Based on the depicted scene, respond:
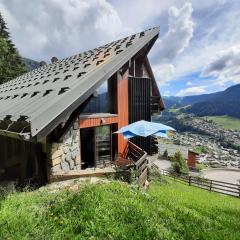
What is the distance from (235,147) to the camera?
162625 mm

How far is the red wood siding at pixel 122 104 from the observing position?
13.7m

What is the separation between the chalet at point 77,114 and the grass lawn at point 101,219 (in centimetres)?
189

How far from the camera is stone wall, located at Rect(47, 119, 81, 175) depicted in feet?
30.8

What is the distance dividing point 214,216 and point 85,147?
22.7 feet

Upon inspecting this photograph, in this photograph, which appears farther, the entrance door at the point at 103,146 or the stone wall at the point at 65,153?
the entrance door at the point at 103,146

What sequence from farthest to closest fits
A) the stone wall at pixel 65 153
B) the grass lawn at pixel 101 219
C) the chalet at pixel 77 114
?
the stone wall at pixel 65 153, the chalet at pixel 77 114, the grass lawn at pixel 101 219

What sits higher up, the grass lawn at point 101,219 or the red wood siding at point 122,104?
the red wood siding at point 122,104

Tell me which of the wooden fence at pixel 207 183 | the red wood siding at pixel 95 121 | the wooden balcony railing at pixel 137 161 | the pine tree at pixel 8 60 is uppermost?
the pine tree at pixel 8 60

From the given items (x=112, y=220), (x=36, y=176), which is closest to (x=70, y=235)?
(x=112, y=220)

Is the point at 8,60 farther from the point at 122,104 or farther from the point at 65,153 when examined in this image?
the point at 65,153

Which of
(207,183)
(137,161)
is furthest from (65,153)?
(207,183)

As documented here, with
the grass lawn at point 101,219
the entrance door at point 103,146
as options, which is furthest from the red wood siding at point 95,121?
the grass lawn at point 101,219

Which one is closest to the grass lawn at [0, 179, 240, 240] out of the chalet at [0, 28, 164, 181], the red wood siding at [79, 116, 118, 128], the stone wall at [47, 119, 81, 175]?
the chalet at [0, 28, 164, 181]

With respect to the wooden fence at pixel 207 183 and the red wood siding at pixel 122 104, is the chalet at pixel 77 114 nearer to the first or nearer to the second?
the red wood siding at pixel 122 104
